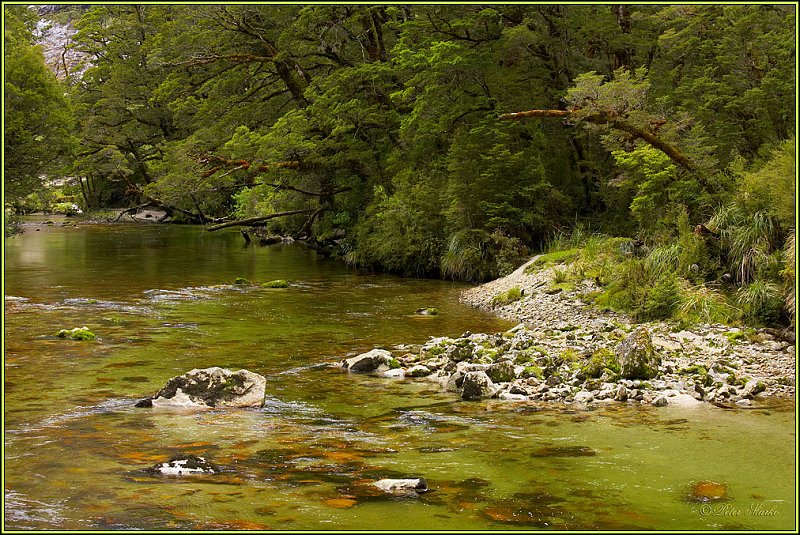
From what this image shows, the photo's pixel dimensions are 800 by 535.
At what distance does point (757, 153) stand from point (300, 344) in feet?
31.9

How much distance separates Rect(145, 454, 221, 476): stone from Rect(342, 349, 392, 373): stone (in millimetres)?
4453

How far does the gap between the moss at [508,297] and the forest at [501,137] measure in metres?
1.44

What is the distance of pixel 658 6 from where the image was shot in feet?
70.2

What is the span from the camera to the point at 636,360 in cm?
1031

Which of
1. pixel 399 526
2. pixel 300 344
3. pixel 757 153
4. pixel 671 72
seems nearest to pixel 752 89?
pixel 757 153

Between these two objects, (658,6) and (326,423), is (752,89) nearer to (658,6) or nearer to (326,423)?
(658,6)

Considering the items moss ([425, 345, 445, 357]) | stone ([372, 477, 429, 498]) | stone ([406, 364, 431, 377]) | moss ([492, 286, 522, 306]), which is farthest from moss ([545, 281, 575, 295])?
stone ([372, 477, 429, 498])

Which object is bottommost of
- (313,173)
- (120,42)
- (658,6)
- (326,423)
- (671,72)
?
(326,423)

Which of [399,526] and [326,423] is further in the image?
[326,423]

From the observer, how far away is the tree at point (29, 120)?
24.9m

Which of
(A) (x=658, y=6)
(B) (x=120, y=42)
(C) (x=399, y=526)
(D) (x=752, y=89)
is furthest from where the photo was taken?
(B) (x=120, y=42)

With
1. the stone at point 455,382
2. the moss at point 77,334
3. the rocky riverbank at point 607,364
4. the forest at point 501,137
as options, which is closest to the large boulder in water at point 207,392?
the rocky riverbank at point 607,364

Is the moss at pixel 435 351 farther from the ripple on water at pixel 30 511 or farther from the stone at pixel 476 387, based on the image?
the ripple on water at pixel 30 511

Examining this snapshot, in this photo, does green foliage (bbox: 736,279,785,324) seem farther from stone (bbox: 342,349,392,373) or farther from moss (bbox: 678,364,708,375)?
stone (bbox: 342,349,392,373)
